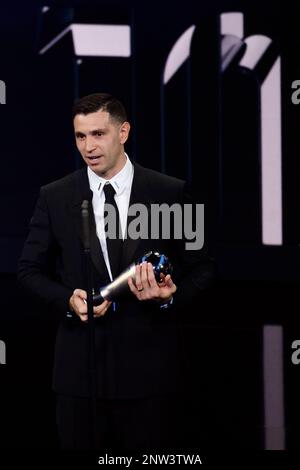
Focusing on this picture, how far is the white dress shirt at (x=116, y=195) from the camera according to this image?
7.43 ft

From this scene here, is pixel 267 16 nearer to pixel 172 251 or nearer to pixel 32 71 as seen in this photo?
pixel 32 71

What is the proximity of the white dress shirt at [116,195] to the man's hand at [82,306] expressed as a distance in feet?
0.37

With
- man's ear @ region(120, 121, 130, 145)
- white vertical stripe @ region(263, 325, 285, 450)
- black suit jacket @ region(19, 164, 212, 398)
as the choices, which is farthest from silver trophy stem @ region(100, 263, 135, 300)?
white vertical stripe @ region(263, 325, 285, 450)

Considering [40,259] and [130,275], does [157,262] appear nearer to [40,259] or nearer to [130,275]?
[130,275]

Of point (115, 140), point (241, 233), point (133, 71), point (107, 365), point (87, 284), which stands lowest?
point (107, 365)

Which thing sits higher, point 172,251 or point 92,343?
point 172,251

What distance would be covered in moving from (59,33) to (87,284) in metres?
6.73

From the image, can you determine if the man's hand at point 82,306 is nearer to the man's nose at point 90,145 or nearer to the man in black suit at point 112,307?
the man in black suit at point 112,307

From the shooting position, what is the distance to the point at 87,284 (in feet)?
6.79

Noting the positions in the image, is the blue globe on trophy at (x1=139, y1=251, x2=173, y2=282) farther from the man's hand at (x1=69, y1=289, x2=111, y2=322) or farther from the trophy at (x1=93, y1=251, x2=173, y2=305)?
the man's hand at (x1=69, y1=289, x2=111, y2=322)

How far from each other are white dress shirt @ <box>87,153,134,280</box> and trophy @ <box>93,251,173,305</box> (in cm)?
10

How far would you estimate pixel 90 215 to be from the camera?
2268 mm
